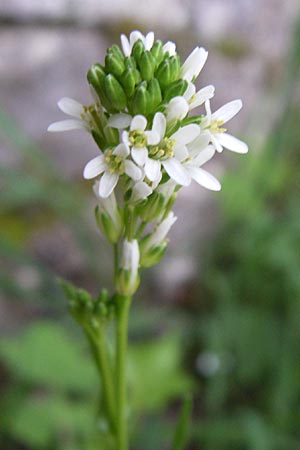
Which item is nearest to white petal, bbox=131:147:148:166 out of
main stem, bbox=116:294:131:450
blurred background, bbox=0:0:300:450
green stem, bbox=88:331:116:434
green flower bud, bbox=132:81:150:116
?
green flower bud, bbox=132:81:150:116

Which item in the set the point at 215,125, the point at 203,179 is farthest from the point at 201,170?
the point at 215,125

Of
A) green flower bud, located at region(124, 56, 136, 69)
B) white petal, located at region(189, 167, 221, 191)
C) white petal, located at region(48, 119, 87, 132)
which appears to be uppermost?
green flower bud, located at region(124, 56, 136, 69)

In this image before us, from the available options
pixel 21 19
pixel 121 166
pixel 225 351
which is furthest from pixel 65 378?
pixel 21 19

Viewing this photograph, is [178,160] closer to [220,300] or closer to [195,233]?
[220,300]

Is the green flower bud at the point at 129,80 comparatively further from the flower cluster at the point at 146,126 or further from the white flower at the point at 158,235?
the white flower at the point at 158,235

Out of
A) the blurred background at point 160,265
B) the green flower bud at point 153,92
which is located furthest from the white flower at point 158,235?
→ the blurred background at point 160,265

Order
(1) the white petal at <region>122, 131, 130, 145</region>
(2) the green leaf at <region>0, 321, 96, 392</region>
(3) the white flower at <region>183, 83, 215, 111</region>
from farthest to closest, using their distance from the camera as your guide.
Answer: (2) the green leaf at <region>0, 321, 96, 392</region> → (3) the white flower at <region>183, 83, 215, 111</region> → (1) the white petal at <region>122, 131, 130, 145</region>

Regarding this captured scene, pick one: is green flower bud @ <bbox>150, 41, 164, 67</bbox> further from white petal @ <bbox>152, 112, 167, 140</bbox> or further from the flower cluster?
white petal @ <bbox>152, 112, 167, 140</bbox>
